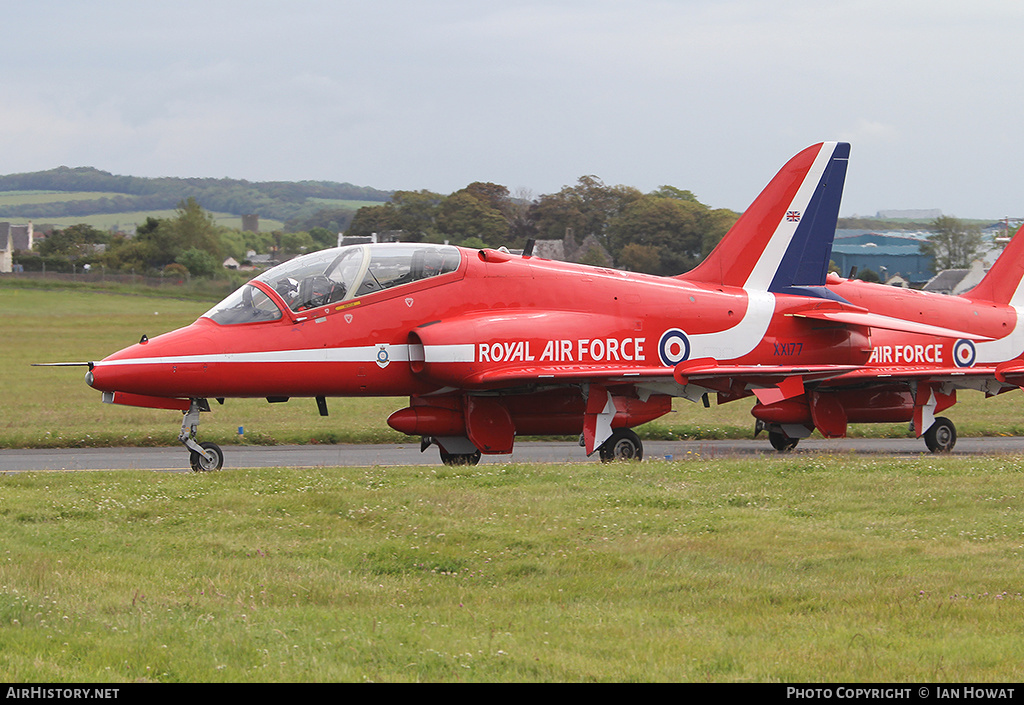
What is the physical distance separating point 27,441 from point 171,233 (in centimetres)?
7296

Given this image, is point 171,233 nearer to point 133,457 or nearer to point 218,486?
point 133,457

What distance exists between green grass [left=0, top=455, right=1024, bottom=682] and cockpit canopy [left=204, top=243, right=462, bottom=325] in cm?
255

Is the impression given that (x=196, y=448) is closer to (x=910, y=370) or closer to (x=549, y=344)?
(x=549, y=344)

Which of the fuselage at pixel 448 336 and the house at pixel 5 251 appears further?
the house at pixel 5 251

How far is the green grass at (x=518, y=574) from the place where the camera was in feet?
20.7

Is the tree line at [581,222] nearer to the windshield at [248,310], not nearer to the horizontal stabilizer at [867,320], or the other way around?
the horizontal stabilizer at [867,320]

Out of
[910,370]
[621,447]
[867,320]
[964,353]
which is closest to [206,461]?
[621,447]

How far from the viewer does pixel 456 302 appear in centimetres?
1580

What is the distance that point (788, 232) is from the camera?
18.8 meters

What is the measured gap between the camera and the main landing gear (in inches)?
574

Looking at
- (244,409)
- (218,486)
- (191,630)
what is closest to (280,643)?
→ (191,630)

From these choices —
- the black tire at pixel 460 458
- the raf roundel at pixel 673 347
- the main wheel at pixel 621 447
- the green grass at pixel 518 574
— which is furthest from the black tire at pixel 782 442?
the black tire at pixel 460 458

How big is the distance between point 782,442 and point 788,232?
12.1 ft

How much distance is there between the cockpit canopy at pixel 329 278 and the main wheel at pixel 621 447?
3.54 m
